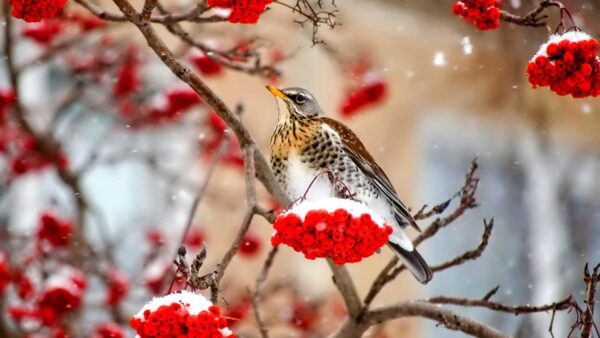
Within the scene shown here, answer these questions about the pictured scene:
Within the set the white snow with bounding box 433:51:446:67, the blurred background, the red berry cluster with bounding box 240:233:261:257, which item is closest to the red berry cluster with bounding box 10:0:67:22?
the red berry cluster with bounding box 240:233:261:257

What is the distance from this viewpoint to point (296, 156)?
122cm

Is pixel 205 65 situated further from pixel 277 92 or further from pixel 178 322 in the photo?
pixel 178 322

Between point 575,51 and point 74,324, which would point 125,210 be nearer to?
point 74,324

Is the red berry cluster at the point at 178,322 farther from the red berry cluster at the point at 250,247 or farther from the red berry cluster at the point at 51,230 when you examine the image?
the red berry cluster at the point at 250,247

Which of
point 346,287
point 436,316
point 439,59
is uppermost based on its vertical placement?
point 439,59

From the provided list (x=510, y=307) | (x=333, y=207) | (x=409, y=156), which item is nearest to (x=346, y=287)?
(x=510, y=307)

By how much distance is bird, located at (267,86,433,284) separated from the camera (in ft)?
3.80

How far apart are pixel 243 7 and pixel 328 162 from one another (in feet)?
0.92

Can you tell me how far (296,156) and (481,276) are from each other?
6.14 ft

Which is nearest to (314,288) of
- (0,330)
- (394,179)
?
(394,179)

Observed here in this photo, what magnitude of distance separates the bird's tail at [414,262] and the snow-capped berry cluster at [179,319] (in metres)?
0.40

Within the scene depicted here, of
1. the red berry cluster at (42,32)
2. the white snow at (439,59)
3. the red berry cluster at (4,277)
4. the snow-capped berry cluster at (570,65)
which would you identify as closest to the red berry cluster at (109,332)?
the red berry cluster at (4,277)

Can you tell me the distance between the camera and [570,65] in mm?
981

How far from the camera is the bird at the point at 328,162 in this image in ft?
3.80
